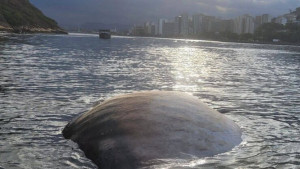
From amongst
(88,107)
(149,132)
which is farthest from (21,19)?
(149,132)

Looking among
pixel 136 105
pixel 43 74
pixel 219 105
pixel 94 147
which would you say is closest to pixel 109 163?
pixel 94 147

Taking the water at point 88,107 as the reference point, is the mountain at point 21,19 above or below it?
above

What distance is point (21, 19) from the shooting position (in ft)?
435

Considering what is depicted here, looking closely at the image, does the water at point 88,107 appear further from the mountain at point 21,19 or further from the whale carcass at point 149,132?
the mountain at point 21,19

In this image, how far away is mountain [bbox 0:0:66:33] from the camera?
120m

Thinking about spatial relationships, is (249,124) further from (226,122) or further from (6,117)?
(6,117)

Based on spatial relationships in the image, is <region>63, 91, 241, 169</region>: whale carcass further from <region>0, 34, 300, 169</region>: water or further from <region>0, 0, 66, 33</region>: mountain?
<region>0, 0, 66, 33</region>: mountain

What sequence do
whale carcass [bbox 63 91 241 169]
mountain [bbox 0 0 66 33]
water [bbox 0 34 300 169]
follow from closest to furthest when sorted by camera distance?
whale carcass [bbox 63 91 241 169] → water [bbox 0 34 300 169] → mountain [bbox 0 0 66 33]

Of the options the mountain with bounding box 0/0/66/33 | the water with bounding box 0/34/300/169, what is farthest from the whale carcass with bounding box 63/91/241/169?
the mountain with bounding box 0/0/66/33

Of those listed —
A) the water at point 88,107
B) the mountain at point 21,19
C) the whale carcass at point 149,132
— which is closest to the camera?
the whale carcass at point 149,132

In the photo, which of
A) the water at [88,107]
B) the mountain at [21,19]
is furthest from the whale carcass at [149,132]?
the mountain at [21,19]

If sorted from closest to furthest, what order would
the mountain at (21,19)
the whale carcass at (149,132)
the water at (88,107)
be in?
1. the whale carcass at (149,132)
2. the water at (88,107)
3. the mountain at (21,19)

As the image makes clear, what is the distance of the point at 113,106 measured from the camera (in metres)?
7.27

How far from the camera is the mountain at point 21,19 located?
119500 millimetres
